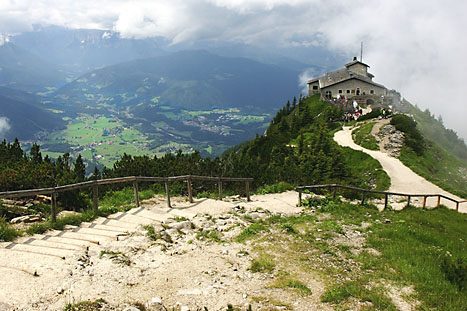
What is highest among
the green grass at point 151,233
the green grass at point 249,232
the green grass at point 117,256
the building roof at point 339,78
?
the building roof at point 339,78

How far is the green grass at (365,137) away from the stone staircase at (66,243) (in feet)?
112

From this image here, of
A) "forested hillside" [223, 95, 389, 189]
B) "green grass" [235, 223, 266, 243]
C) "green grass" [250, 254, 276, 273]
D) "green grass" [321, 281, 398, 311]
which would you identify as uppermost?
"forested hillside" [223, 95, 389, 189]

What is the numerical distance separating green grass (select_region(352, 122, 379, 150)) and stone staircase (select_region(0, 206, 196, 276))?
34250 mm

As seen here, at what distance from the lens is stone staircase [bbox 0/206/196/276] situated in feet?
24.9

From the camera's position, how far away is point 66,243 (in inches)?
366

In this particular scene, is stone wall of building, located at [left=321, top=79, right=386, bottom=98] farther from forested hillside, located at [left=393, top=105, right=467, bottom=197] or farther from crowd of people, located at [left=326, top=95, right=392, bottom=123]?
forested hillside, located at [left=393, top=105, right=467, bottom=197]

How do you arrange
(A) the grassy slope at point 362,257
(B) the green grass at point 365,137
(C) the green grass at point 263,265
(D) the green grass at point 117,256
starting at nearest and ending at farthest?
1. (A) the grassy slope at point 362,257
2. (D) the green grass at point 117,256
3. (C) the green grass at point 263,265
4. (B) the green grass at point 365,137

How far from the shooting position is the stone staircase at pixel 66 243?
24.9 feet

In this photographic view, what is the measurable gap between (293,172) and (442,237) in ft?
44.6

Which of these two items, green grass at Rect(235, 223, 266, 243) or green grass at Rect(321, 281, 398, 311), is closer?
green grass at Rect(321, 281, 398, 311)

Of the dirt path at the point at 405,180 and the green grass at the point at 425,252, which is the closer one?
the green grass at the point at 425,252

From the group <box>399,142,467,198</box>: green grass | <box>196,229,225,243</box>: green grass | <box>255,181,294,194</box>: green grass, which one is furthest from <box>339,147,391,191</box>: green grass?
<box>196,229,225,243</box>: green grass

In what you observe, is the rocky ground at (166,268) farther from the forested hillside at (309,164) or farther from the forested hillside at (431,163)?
the forested hillside at (431,163)

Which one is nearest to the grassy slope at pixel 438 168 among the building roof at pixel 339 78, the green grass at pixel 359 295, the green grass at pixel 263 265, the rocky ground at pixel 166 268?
the rocky ground at pixel 166 268
